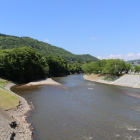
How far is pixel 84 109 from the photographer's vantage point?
2967cm

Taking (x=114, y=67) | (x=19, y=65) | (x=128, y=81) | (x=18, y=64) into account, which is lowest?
(x=128, y=81)

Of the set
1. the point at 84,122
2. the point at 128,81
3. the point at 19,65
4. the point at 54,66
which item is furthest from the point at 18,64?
the point at 84,122

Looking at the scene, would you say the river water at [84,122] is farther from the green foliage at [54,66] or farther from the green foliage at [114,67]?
the green foliage at [54,66]

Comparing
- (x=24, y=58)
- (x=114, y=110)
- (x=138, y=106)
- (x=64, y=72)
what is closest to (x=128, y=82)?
(x=138, y=106)

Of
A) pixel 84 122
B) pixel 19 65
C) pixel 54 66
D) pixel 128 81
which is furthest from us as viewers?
pixel 54 66

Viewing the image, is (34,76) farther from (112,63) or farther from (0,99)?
(0,99)

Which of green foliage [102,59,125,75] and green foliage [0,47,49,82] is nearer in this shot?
green foliage [0,47,49,82]

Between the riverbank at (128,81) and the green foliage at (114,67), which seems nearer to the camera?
the riverbank at (128,81)

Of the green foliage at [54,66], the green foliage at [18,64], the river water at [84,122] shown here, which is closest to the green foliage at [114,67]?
the green foliage at [18,64]

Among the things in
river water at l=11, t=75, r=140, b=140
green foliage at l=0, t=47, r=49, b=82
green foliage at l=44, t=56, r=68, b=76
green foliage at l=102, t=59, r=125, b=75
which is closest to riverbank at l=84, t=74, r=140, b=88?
→ green foliage at l=102, t=59, r=125, b=75

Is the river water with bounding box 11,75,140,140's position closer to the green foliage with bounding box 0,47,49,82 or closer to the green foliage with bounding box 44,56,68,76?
the green foliage with bounding box 0,47,49,82

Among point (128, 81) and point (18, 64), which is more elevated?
point (18, 64)

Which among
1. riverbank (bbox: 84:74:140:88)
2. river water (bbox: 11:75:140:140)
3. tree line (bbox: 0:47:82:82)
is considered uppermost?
tree line (bbox: 0:47:82:82)

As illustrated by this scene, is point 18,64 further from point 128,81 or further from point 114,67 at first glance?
point 128,81
